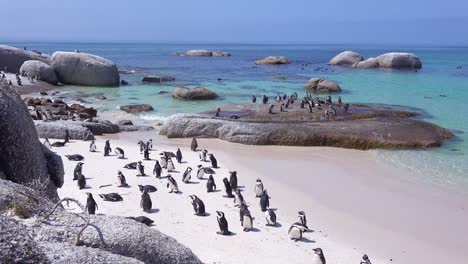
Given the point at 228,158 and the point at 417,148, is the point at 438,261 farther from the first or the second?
the point at 417,148

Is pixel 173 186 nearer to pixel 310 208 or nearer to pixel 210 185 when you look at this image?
pixel 210 185

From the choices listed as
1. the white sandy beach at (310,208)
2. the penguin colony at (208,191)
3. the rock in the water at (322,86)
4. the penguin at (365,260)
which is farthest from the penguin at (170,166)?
the rock in the water at (322,86)

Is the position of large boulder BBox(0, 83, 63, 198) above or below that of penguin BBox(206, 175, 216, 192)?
above

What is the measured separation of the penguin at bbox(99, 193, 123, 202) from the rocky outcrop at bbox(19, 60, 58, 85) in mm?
29464

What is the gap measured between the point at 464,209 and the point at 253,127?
32.1 ft

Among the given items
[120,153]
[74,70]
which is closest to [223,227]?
[120,153]

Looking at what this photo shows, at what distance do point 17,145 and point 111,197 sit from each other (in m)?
4.63

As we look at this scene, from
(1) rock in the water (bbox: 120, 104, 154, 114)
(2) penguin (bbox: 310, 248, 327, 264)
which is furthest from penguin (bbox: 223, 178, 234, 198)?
(1) rock in the water (bbox: 120, 104, 154, 114)

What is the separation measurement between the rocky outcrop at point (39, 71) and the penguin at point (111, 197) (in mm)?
29464

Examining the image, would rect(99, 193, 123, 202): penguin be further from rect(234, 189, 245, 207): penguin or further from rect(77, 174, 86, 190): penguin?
rect(234, 189, 245, 207): penguin

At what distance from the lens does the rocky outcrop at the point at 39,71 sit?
39231mm

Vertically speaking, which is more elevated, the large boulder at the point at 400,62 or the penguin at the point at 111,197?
the large boulder at the point at 400,62

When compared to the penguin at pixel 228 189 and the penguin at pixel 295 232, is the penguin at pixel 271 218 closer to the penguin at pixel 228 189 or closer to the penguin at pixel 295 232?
the penguin at pixel 295 232

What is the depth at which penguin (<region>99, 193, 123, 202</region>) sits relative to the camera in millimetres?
12286
